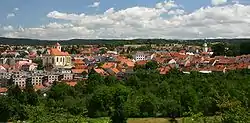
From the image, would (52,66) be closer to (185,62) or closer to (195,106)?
(185,62)

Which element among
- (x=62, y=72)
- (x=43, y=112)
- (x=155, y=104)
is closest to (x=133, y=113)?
(x=155, y=104)

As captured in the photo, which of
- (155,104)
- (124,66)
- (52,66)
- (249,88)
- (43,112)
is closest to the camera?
(43,112)

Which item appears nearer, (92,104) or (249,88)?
(249,88)

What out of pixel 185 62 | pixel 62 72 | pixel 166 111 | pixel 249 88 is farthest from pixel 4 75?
pixel 249 88

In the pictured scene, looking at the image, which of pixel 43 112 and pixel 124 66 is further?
pixel 124 66

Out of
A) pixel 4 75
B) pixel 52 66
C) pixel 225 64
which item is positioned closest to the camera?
pixel 225 64

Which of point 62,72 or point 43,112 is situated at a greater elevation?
point 43,112

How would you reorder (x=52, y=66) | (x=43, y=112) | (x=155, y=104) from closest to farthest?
(x=43, y=112), (x=155, y=104), (x=52, y=66)

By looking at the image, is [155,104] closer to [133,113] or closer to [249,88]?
[133,113]

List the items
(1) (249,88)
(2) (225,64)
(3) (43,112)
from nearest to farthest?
(3) (43,112), (1) (249,88), (2) (225,64)
